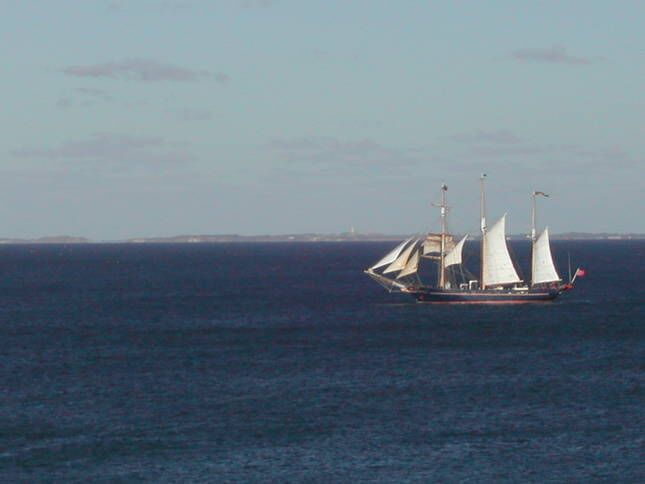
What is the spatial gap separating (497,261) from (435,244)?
746cm

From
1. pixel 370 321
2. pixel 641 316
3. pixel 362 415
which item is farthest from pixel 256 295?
pixel 362 415

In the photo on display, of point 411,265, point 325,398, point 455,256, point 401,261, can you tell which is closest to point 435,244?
point 455,256

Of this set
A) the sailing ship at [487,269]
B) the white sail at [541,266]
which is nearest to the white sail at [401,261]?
the sailing ship at [487,269]

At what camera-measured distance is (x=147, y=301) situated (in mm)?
167625

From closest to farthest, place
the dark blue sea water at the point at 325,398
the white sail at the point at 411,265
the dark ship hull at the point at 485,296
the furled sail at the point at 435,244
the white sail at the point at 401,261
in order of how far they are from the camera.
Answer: the dark blue sea water at the point at 325,398 → the white sail at the point at 401,261 → the white sail at the point at 411,265 → the dark ship hull at the point at 485,296 → the furled sail at the point at 435,244

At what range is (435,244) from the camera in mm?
155375

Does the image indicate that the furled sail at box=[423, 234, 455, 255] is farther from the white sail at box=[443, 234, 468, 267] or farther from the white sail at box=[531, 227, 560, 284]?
the white sail at box=[531, 227, 560, 284]

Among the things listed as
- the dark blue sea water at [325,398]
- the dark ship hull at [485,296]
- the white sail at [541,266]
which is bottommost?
the dark blue sea water at [325,398]

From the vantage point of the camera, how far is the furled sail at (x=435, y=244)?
15412cm

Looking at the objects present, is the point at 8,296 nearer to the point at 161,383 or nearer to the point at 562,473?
the point at 161,383

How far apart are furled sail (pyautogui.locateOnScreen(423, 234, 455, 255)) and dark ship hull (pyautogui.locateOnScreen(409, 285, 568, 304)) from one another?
180 inches

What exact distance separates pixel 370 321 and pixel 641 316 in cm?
2777

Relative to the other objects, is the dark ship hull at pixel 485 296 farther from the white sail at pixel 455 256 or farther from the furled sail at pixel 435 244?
the furled sail at pixel 435 244

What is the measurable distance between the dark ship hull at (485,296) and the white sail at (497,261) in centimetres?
166
